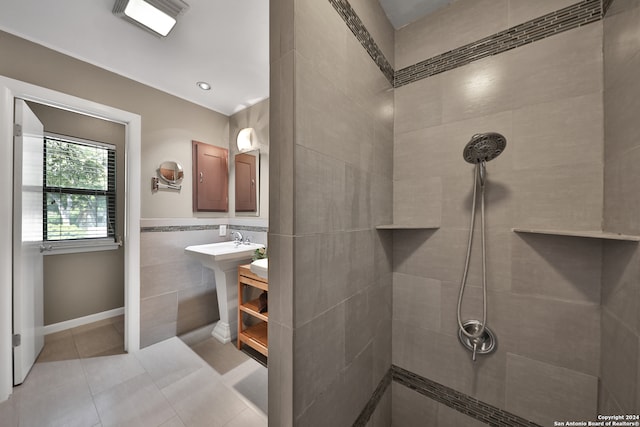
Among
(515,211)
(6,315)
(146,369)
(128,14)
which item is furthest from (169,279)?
(515,211)

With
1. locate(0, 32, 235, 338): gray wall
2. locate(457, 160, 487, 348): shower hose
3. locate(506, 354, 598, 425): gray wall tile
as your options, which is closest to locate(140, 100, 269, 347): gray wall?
locate(0, 32, 235, 338): gray wall

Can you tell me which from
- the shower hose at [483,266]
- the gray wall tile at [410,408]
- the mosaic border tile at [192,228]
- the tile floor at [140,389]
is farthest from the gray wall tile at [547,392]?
the mosaic border tile at [192,228]

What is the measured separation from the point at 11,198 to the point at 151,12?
1.49m

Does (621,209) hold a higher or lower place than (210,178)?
lower

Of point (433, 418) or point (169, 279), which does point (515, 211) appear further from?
point (169, 279)

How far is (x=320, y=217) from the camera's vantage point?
0.80m

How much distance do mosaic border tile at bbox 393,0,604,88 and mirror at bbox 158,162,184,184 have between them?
215 centimetres

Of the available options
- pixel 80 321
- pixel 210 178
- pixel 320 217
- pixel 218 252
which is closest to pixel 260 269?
pixel 218 252

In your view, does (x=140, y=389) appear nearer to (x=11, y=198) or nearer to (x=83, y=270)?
(x=11, y=198)

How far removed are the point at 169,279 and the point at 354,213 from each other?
207 centimetres

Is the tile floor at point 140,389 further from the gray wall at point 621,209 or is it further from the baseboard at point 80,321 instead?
the gray wall at point 621,209

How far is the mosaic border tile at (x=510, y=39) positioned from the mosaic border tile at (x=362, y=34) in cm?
13

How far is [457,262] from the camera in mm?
1125

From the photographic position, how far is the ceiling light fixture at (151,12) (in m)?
1.24
